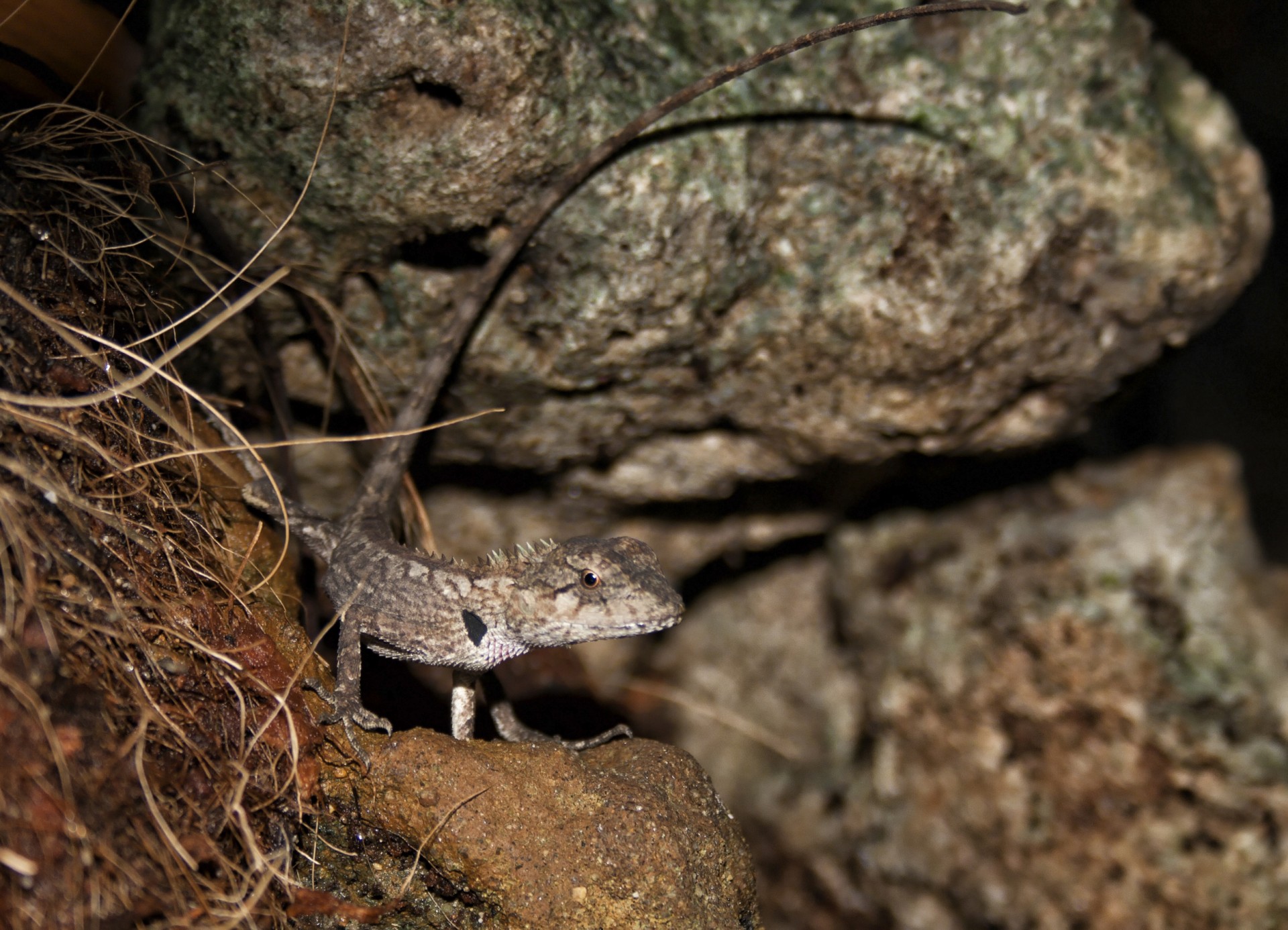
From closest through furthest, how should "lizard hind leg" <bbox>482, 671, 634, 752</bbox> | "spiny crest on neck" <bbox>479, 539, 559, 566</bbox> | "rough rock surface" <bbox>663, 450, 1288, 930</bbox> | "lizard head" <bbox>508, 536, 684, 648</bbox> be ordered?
1. "lizard head" <bbox>508, 536, 684, 648</bbox>
2. "spiny crest on neck" <bbox>479, 539, 559, 566</bbox>
3. "lizard hind leg" <bbox>482, 671, 634, 752</bbox>
4. "rough rock surface" <bbox>663, 450, 1288, 930</bbox>

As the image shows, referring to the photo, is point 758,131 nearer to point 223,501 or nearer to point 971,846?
point 223,501

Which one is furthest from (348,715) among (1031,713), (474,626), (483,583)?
(1031,713)

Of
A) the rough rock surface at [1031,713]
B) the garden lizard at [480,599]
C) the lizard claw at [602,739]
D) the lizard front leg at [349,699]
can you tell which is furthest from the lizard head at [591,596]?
the rough rock surface at [1031,713]

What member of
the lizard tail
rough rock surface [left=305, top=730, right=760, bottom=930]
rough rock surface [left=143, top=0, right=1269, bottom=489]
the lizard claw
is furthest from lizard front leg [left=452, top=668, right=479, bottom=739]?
rough rock surface [left=143, top=0, right=1269, bottom=489]

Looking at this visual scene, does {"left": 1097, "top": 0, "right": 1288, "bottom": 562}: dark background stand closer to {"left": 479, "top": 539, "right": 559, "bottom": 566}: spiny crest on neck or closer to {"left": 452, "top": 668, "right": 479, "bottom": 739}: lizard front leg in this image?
{"left": 479, "top": 539, "right": 559, "bottom": 566}: spiny crest on neck

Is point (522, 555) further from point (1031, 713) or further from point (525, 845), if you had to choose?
point (1031, 713)

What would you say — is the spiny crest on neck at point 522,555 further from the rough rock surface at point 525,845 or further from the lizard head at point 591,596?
the rough rock surface at point 525,845
